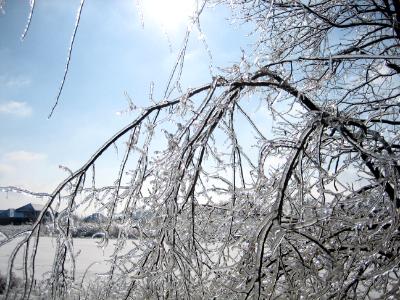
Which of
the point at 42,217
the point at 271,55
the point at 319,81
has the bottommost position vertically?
the point at 42,217

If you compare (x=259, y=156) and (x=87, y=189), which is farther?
(x=259, y=156)

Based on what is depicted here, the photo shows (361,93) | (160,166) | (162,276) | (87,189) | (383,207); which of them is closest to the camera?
(162,276)

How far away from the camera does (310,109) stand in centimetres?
217

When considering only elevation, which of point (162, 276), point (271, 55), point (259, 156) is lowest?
point (162, 276)

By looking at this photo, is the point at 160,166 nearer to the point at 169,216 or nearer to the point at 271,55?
the point at 169,216

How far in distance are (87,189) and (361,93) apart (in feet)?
13.9

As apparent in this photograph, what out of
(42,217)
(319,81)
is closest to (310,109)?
(42,217)

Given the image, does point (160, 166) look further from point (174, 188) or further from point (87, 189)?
point (87, 189)

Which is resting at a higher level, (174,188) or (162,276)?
(174,188)

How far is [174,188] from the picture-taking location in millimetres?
1725

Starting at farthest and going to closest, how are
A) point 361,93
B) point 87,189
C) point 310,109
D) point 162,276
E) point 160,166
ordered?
point 361,93, point 310,109, point 87,189, point 160,166, point 162,276

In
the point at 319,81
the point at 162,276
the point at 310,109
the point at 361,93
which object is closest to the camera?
the point at 162,276

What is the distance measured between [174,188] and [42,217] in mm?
612

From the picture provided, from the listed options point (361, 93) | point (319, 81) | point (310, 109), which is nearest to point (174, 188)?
point (310, 109)
